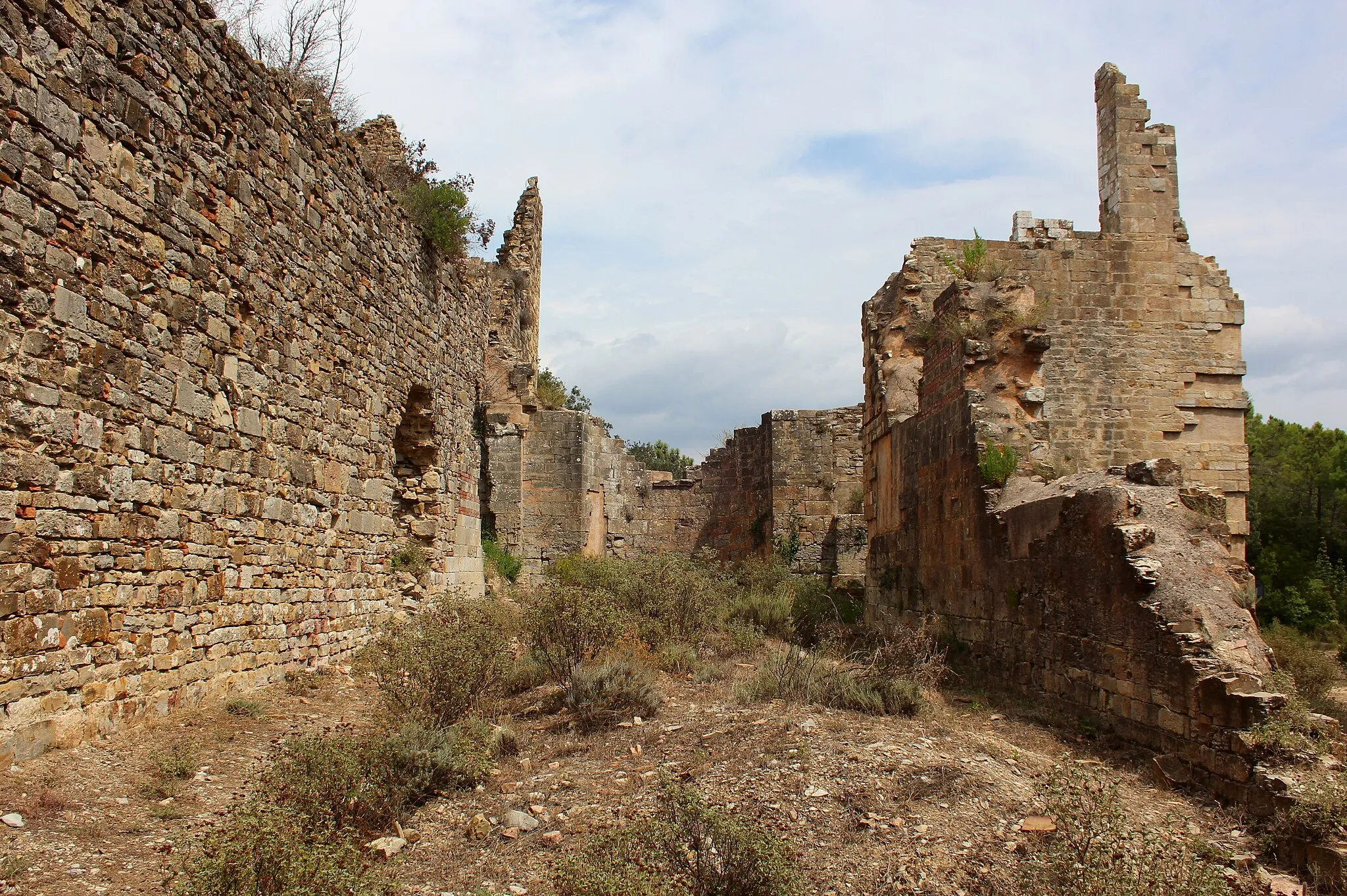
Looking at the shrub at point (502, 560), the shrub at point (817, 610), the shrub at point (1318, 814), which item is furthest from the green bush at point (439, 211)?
the shrub at point (1318, 814)

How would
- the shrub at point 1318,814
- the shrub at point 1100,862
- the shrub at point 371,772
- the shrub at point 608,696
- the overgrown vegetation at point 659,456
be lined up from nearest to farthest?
1. the shrub at point 1100,862
2. the shrub at point 1318,814
3. the shrub at point 371,772
4. the shrub at point 608,696
5. the overgrown vegetation at point 659,456

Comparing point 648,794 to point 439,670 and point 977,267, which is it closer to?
point 439,670

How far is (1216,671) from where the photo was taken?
5918mm

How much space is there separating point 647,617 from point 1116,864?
669 centimetres

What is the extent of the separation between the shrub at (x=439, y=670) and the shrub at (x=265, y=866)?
2408 mm

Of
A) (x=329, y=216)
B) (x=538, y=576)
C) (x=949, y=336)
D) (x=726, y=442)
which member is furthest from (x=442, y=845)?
(x=726, y=442)

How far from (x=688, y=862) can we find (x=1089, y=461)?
12.3 meters

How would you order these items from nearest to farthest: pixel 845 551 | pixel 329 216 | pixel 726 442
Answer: pixel 329 216
pixel 845 551
pixel 726 442

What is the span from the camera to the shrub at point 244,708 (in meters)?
6.73

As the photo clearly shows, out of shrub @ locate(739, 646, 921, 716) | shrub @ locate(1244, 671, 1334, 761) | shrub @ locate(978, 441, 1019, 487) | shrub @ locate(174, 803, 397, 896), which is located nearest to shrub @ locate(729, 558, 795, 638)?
shrub @ locate(978, 441, 1019, 487)

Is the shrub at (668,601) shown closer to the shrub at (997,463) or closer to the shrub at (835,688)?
the shrub at (835,688)

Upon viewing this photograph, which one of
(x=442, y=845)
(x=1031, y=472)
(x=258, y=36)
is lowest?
(x=442, y=845)

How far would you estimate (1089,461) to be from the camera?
14.6 metres

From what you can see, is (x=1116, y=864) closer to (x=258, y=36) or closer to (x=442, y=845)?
(x=442, y=845)
